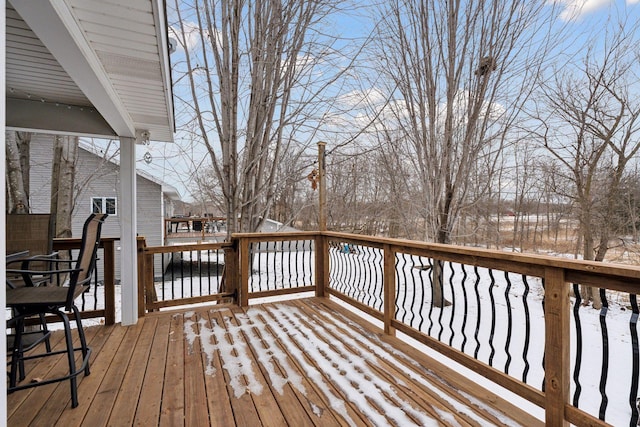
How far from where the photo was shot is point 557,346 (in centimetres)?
170

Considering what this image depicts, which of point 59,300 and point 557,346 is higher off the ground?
point 59,300

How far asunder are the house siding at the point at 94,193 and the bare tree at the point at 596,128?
11.3 m

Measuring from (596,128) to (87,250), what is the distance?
9424 mm

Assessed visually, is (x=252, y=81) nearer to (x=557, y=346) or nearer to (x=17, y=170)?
(x=17, y=170)

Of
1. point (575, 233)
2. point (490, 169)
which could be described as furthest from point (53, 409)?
point (575, 233)

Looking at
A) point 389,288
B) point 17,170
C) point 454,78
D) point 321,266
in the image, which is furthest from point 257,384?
point 454,78

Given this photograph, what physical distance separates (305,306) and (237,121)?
2.97m

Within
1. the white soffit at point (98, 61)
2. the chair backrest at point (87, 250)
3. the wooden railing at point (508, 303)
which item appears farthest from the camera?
the chair backrest at point (87, 250)

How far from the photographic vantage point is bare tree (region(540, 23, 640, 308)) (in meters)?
6.27

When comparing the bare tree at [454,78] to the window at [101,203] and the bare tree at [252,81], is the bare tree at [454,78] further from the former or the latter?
the window at [101,203]

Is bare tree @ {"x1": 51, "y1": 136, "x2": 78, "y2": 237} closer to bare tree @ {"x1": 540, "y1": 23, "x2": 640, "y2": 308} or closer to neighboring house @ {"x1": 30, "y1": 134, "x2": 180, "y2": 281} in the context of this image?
neighboring house @ {"x1": 30, "y1": 134, "x2": 180, "y2": 281}

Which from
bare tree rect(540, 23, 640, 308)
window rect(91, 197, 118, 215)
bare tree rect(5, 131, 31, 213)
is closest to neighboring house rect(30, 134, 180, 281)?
window rect(91, 197, 118, 215)

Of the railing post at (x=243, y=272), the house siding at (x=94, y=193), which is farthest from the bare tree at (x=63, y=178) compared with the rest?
the house siding at (x=94, y=193)

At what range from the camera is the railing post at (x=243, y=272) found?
405 cm
